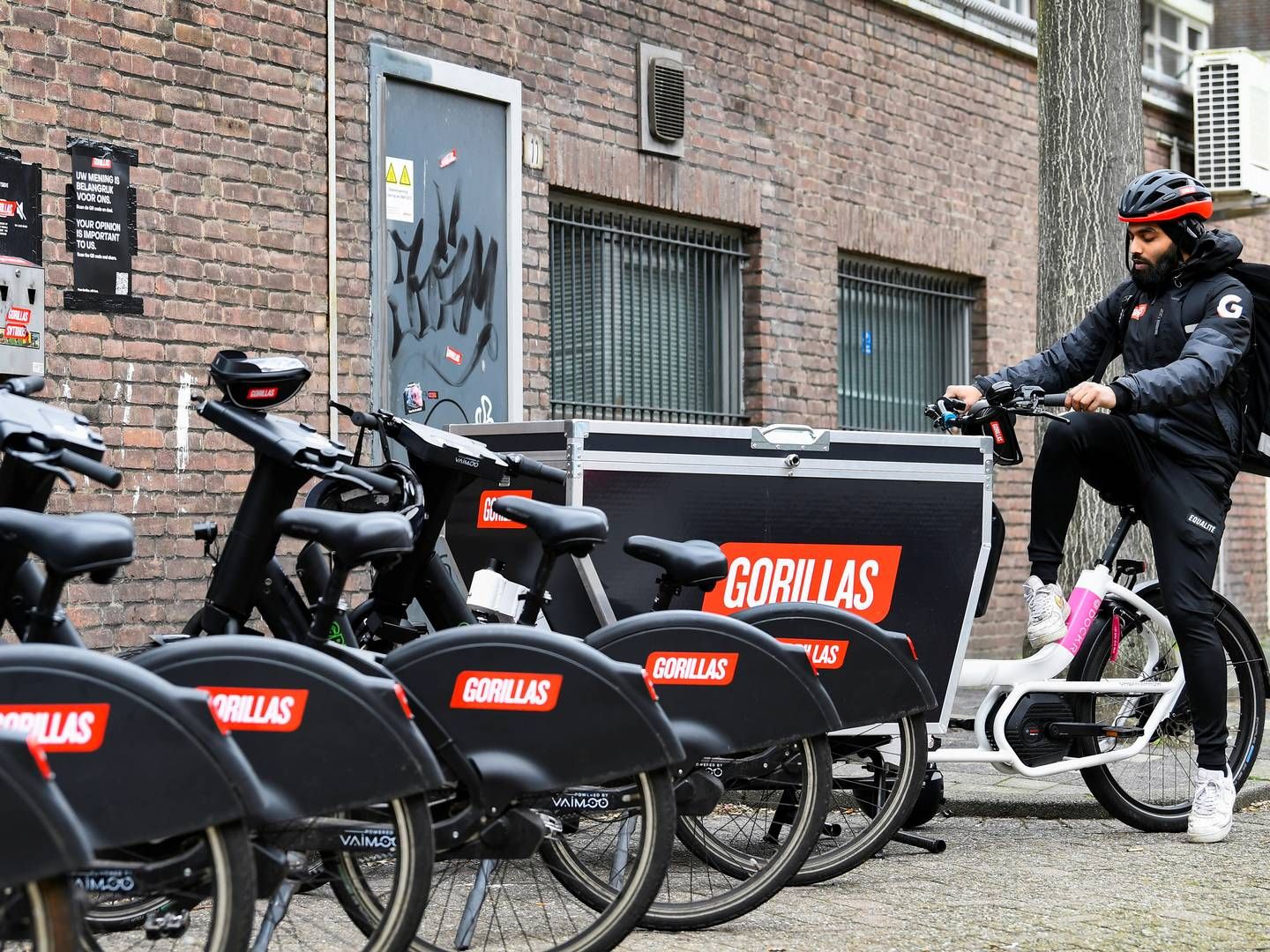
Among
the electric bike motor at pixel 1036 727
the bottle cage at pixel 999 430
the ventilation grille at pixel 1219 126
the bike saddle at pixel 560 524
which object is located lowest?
the electric bike motor at pixel 1036 727

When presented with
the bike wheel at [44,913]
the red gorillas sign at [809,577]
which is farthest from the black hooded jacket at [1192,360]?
the bike wheel at [44,913]

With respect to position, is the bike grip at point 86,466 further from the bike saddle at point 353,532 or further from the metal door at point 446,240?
the metal door at point 446,240

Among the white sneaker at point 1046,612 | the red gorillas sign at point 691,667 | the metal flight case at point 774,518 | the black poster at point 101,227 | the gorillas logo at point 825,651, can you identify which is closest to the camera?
the red gorillas sign at point 691,667

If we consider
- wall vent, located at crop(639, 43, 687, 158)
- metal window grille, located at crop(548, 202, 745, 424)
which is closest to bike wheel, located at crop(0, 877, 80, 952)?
metal window grille, located at crop(548, 202, 745, 424)

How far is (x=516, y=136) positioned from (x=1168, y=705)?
4930 millimetres

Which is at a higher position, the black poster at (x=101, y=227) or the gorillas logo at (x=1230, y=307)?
the black poster at (x=101, y=227)

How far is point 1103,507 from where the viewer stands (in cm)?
898

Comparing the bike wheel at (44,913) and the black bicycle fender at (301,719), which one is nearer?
the bike wheel at (44,913)

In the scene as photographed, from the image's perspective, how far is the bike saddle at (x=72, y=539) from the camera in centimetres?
334

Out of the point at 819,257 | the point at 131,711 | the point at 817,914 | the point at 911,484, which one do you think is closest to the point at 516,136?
the point at 819,257

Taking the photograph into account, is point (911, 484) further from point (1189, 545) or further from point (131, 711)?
point (131, 711)

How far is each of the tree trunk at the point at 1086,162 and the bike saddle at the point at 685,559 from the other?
14.2 ft

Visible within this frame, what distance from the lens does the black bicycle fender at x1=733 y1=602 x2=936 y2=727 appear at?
5.17 metres

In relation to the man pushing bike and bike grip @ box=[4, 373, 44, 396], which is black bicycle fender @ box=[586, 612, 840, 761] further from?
the man pushing bike
